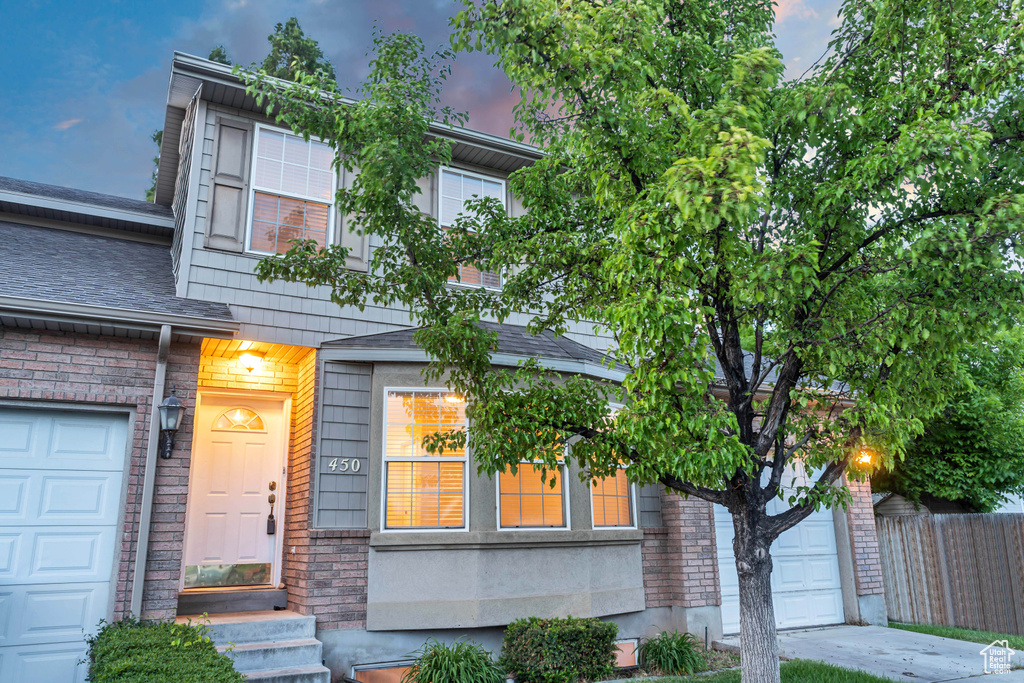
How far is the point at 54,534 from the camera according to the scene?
6.26m

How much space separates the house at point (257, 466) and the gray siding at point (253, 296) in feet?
0.08

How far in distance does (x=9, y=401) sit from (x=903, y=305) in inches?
297

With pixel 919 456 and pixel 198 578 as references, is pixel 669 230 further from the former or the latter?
pixel 919 456

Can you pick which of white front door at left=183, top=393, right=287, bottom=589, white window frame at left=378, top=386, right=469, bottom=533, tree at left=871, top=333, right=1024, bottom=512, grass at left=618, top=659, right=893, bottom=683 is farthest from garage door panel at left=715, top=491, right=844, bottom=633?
white front door at left=183, top=393, right=287, bottom=589

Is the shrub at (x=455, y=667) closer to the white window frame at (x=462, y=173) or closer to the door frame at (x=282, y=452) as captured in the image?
the door frame at (x=282, y=452)

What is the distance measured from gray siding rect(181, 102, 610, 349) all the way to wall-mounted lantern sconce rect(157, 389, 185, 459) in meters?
1.11

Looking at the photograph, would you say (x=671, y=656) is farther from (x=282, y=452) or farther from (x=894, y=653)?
(x=282, y=452)

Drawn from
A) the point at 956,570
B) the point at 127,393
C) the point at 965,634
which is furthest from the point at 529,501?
the point at 956,570

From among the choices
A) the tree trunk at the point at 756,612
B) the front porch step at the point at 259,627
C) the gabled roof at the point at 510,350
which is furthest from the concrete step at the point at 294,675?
the tree trunk at the point at 756,612

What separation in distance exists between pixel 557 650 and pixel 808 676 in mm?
2433

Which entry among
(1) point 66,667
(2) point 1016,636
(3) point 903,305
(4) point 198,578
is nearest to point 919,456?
(2) point 1016,636

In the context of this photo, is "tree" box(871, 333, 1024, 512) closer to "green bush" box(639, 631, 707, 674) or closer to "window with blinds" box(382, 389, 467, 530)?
"green bush" box(639, 631, 707, 674)

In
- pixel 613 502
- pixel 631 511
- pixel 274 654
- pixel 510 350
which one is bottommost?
pixel 274 654

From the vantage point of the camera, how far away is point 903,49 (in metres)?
4.86
